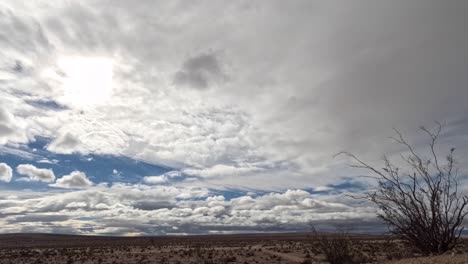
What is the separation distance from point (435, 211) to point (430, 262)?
5.02 meters

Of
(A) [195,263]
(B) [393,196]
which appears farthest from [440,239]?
(A) [195,263]

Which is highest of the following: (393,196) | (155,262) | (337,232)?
(393,196)

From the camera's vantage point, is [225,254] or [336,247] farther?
[225,254]

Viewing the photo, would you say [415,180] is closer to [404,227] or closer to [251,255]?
[404,227]

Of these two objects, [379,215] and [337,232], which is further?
[337,232]

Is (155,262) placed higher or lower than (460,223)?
lower

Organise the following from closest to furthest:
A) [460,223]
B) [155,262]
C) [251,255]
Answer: [460,223] < [155,262] < [251,255]

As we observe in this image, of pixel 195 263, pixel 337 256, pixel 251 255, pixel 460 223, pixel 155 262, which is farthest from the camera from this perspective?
pixel 251 255

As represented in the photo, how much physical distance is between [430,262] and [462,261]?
2.35ft

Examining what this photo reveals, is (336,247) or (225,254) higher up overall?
(336,247)

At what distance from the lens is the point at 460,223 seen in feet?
41.2

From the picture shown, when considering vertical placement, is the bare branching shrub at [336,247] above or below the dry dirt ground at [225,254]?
above

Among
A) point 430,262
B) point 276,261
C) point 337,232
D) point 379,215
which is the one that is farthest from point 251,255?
point 430,262

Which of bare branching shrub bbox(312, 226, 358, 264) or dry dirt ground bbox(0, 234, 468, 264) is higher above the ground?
bare branching shrub bbox(312, 226, 358, 264)
